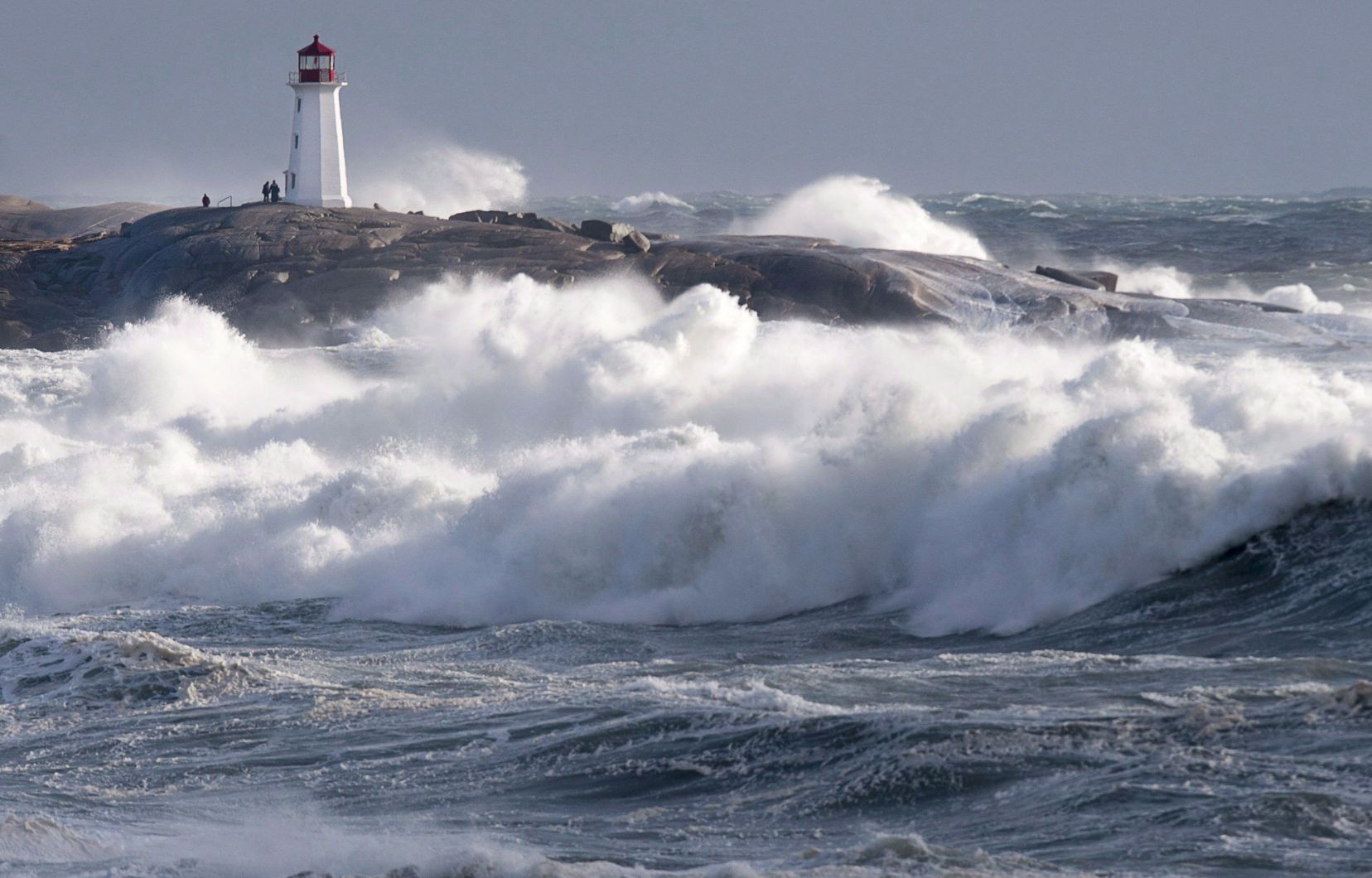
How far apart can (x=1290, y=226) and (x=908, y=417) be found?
4421 centimetres

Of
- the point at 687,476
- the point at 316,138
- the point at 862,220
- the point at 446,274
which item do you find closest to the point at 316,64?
the point at 316,138

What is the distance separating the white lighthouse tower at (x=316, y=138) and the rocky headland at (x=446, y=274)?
7.82 feet

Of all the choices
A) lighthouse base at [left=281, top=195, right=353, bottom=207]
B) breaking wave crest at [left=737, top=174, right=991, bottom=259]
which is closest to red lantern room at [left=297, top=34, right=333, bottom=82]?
lighthouse base at [left=281, top=195, right=353, bottom=207]

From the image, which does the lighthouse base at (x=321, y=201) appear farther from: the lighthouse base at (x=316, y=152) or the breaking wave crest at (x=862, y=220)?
the breaking wave crest at (x=862, y=220)

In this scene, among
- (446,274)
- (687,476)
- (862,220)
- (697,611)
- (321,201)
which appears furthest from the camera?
(862,220)

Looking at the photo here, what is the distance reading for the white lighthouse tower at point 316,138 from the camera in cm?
3691

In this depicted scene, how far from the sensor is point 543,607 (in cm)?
1524

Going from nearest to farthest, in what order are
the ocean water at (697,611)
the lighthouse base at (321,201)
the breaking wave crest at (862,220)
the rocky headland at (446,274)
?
1. the ocean water at (697,611)
2. the rocky headland at (446,274)
3. the lighthouse base at (321,201)
4. the breaking wave crest at (862,220)

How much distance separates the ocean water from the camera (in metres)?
8.13

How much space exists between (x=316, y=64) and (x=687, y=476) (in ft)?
82.2

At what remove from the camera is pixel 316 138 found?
3719 centimetres

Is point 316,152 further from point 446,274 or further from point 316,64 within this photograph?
point 446,274

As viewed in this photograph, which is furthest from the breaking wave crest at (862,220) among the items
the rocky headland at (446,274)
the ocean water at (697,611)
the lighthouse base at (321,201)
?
the ocean water at (697,611)

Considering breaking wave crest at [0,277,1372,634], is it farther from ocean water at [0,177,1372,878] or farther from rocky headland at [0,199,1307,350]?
rocky headland at [0,199,1307,350]
